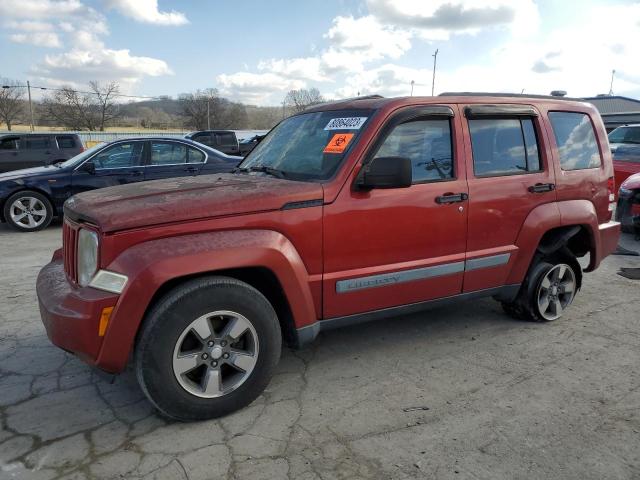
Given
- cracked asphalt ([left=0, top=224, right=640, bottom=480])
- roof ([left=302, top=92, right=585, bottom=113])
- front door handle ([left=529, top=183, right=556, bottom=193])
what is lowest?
cracked asphalt ([left=0, top=224, right=640, bottom=480])

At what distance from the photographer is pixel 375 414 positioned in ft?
9.60

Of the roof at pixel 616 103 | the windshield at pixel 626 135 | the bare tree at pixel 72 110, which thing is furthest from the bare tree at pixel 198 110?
the windshield at pixel 626 135

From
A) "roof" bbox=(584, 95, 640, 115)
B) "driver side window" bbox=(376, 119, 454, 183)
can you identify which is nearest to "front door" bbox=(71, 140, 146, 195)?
"driver side window" bbox=(376, 119, 454, 183)

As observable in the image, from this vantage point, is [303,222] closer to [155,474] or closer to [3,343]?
[155,474]

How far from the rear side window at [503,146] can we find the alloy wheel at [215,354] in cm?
211

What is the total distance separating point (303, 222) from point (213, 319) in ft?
2.59

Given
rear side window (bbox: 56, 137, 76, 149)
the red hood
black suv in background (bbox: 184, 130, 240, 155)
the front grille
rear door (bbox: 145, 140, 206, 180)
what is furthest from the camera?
black suv in background (bbox: 184, 130, 240, 155)

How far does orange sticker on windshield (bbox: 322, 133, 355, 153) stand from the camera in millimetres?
3326

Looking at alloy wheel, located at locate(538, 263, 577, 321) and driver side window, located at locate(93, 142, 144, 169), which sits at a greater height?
driver side window, located at locate(93, 142, 144, 169)

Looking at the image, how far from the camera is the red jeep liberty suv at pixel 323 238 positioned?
2.64 meters

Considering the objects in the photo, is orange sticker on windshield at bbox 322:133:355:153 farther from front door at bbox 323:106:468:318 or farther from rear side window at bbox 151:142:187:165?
rear side window at bbox 151:142:187:165

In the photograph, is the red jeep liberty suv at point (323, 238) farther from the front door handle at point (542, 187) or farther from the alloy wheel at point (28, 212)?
the alloy wheel at point (28, 212)

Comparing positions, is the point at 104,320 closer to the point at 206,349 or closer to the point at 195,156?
the point at 206,349

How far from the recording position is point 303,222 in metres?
3.02
